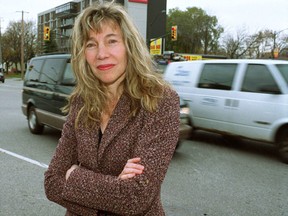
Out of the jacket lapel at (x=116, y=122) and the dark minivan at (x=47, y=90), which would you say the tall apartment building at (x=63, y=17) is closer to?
the dark minivan at (x=47, y=90)

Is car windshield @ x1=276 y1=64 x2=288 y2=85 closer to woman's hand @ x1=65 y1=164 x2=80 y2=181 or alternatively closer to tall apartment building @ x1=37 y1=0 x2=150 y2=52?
woman's hand @ x1=65 y1=164 x2=80 y2=181

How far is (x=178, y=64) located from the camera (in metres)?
Answer: 8.45

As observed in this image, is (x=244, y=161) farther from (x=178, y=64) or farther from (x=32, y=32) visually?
(x=32, y=32)

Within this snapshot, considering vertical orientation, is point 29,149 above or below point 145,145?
below

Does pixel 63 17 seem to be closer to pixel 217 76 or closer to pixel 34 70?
pixel 34 70

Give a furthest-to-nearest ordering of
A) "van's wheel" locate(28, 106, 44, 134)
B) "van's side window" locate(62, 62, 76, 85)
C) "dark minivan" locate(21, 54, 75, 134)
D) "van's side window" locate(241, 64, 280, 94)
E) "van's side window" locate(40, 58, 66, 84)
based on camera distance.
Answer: "van's wheel" locate(28, 106, 44, 134), "van's side window" locate(40, 58, 66, 84), "dark minivan" locate(21, 54, 75, 134), "van's side window" locate(62, 62, 76, 85), "van's side window" locate(241, 64, 280, 94)

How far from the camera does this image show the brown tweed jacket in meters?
1.39

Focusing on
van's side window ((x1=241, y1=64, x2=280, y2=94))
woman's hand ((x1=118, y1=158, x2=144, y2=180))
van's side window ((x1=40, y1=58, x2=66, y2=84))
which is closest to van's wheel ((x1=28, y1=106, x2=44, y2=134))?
van's side window ((x1=40, y1=58, x2=66, y2=84))

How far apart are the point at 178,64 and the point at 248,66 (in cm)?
210

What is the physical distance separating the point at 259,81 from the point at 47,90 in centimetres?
439

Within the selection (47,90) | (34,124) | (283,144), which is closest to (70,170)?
(283,144)

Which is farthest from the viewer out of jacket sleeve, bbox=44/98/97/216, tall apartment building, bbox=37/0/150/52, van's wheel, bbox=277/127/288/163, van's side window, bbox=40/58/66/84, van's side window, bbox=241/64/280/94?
tall apartment building, bbox=37/0/150/52

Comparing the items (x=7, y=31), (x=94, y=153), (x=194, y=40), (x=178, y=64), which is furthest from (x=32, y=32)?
(x=94, y=153)

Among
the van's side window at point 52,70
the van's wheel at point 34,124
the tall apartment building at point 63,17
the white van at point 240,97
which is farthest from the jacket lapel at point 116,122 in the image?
the tall apartment building at point 63,17
